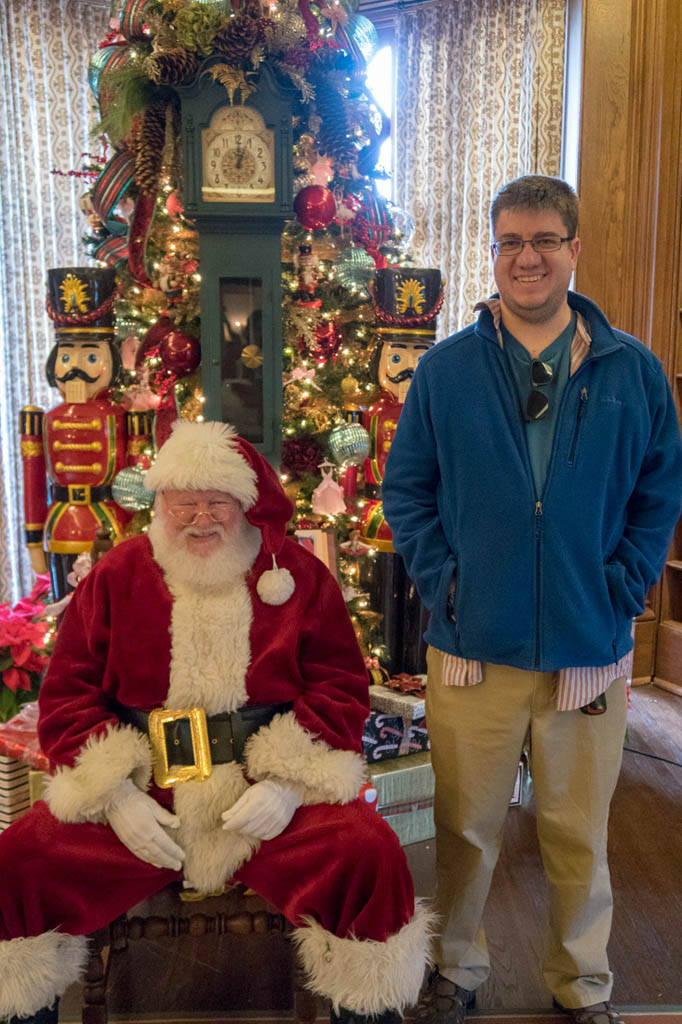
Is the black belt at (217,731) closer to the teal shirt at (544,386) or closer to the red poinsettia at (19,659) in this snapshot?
the teal shirt at (544,386)

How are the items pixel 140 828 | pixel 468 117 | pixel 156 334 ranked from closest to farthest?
pixel 140 828, pixel 156 334, pixel 468 117

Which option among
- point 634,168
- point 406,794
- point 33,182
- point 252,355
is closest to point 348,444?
point 252,355

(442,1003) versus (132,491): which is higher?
(132,491)

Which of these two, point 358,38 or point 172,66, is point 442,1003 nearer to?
point 172,66

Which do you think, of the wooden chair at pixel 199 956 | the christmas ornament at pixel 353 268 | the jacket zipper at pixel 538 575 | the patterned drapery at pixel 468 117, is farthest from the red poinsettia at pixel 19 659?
the patterned drapery at pixel 468 117

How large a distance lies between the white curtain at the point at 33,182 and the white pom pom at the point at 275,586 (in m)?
2.94

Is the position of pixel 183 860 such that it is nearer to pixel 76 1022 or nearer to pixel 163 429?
pixel 76 1022

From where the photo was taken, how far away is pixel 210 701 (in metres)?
1.61

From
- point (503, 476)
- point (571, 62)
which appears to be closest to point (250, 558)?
point (503, 476)

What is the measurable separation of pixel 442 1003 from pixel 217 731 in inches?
27.1

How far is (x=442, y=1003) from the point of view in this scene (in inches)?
66.3

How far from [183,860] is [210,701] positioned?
0.28 metres

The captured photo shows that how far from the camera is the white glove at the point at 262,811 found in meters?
1.53

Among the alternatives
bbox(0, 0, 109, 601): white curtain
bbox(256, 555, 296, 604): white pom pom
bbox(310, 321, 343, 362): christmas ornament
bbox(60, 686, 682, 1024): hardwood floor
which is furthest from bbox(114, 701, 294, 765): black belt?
bbox(0, 0, 109, 601): white curtain
